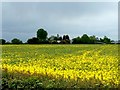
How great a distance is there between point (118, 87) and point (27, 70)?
A: 12.2ft

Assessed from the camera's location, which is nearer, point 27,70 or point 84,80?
point 84,80

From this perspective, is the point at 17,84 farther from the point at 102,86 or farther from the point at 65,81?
the point at 102,86

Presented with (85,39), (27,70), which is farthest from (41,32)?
(27,70)

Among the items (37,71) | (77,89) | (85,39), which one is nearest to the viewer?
(77,89)

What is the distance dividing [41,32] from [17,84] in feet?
203

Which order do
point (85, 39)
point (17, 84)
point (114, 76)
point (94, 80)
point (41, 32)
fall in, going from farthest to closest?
point (85, 39) < point (41, 32) < point (114, 76) < point (94, 80) < point (17, 84)

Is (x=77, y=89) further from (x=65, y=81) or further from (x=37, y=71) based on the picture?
(x=37, y=71)

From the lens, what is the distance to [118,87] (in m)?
7.99

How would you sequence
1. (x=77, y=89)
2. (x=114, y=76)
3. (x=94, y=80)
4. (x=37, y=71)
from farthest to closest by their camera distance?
(x=37, y=71) < (x=114, y=76) < (x=94, y=80) < (x=77, y=89)

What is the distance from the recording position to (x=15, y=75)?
9.55m

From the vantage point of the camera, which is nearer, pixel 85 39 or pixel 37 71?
pixel 37 71

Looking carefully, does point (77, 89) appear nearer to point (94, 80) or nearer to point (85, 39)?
point (94, 80)

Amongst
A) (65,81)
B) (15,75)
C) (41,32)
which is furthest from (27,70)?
(41,32)

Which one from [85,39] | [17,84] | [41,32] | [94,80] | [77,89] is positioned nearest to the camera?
[77,89]
